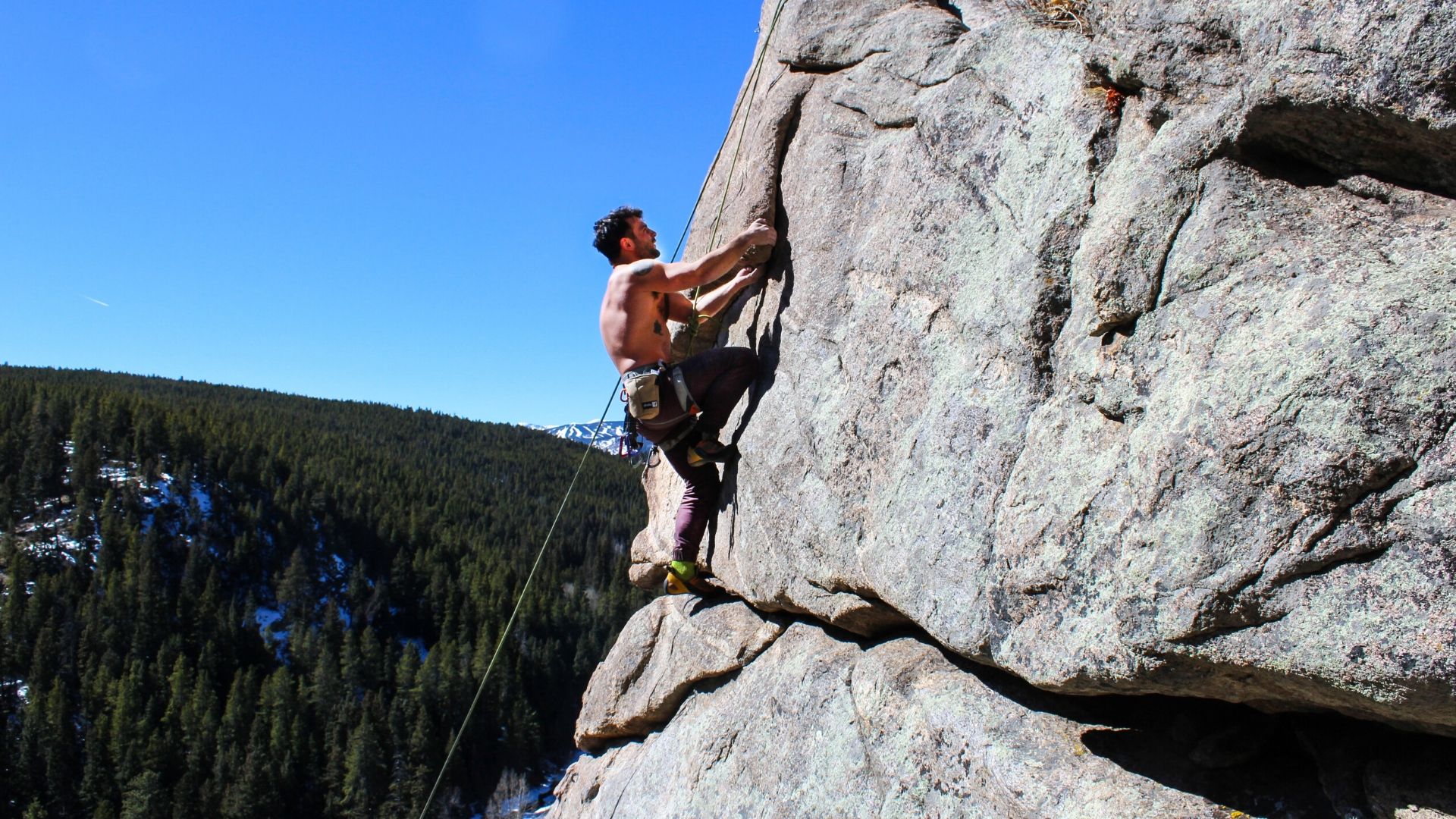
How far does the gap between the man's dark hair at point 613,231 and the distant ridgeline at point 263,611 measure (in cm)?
5944

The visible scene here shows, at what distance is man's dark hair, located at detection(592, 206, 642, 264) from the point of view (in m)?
7.39

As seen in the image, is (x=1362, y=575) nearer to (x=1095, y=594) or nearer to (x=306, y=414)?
(x=1095, y=594)

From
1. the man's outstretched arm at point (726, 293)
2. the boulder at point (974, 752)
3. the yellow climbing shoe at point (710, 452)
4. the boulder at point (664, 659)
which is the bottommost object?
the boulder at point (974, 752)

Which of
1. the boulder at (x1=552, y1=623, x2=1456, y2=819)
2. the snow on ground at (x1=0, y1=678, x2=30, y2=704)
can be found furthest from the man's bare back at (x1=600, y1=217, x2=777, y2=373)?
the snow on ground at (x1=0, y1=678, x2=30, y2=704)

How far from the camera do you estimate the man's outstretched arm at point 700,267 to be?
6.63 metres

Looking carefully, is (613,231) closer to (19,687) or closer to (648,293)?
(648,293)

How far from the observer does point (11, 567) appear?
7988 centimetres

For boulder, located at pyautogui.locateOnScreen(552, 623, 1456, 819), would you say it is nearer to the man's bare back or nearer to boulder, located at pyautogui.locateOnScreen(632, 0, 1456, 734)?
boulder, located at pyautogui.locateOnScreen(632, 0, 1456, 734)

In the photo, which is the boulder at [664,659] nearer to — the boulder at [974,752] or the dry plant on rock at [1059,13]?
the boulder at [974,752]

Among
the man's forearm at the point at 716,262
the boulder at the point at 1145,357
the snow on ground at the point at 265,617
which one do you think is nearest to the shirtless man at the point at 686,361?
the man's forearm at the point at 716,262

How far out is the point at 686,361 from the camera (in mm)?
6672

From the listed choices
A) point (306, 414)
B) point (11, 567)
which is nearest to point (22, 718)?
point (11, 567)

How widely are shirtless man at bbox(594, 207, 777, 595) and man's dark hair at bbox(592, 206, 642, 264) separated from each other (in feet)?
0.08

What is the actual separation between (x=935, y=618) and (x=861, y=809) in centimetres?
125
